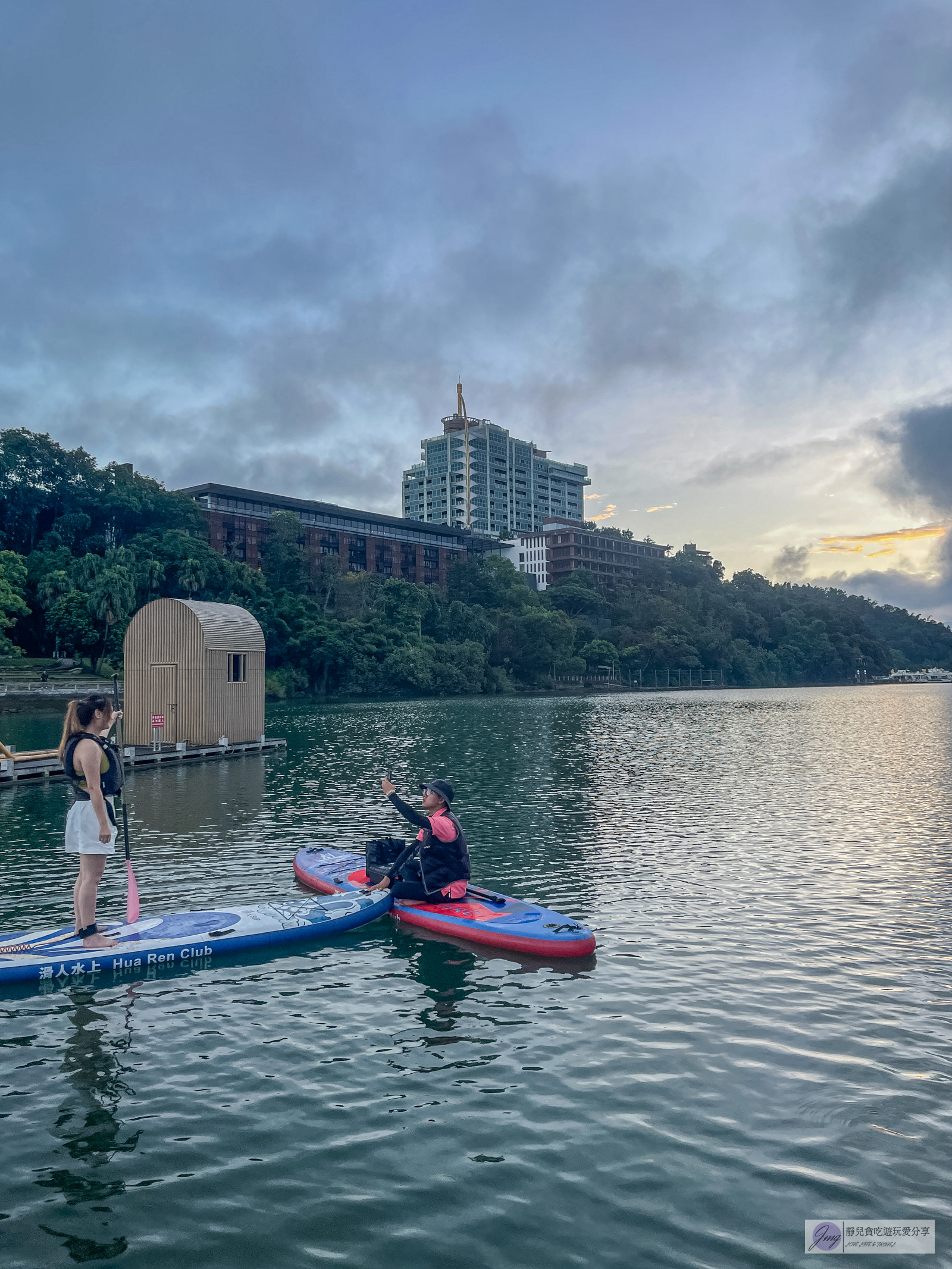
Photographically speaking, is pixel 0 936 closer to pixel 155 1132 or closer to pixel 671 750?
pixel 155 1132

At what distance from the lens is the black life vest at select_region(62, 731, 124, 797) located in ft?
33.1

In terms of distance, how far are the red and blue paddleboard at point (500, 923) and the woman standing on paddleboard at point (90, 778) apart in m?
4.47

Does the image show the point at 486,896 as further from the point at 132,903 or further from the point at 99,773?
the point at 99,773

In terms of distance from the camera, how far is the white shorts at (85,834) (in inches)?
398

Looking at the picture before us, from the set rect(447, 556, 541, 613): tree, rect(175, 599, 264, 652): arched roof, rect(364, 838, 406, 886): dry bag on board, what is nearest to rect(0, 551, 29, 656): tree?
rect(175, 599, 264, 652): arched roof

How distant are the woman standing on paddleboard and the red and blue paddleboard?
4.47 m

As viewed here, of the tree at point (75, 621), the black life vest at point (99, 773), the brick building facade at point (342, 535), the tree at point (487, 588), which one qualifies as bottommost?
the black life vest at point (99, 773)

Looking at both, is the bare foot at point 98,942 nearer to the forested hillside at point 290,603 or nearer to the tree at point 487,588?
the forested hillside at point 290,603

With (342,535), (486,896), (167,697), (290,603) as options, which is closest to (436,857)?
(486,896)

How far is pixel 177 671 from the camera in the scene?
3619cm

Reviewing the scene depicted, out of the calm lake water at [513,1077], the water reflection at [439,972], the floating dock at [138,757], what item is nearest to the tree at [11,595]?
the floating dock at [138,757]

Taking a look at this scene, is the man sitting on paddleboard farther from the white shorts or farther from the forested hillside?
the forested hillside

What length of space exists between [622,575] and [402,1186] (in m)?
190

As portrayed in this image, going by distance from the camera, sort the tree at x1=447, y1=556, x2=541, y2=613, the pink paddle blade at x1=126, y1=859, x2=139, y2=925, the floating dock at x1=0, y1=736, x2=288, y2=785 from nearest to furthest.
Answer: the pink paddle blade at x1=126, y1=859, x2=139, y2=925, the floating dock at x1=0, y1=736, x2=288, y2=785, the tree at x1=447, y1=556, x2=541, y2=613
